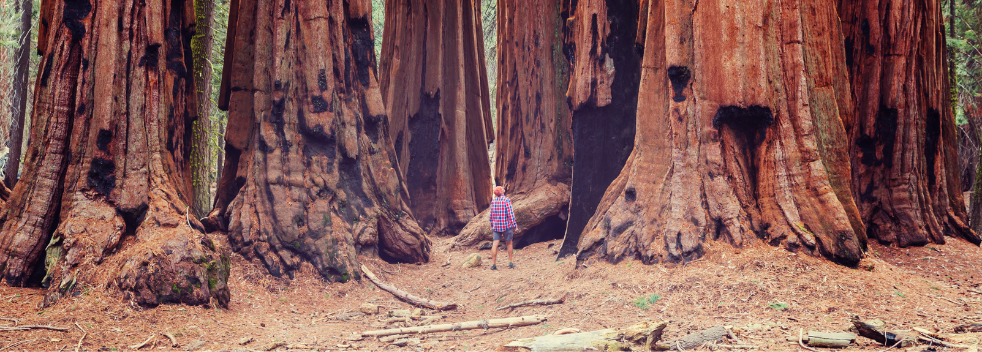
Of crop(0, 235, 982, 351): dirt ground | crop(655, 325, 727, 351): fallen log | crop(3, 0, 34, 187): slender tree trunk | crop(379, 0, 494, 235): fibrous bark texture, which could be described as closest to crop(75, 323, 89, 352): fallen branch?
crop(0, 235, 982, 351): dirt ground

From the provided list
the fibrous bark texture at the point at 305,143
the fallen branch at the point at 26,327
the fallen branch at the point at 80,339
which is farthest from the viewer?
the fibrous bark texture at the point at 305,143

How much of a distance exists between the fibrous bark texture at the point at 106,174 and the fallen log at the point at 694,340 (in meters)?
3.79

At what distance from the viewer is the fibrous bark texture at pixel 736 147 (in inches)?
203

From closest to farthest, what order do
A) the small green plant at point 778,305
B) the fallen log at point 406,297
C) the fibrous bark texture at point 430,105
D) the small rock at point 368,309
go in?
the small green plant at point 778,305, the small rock at point 368,309, the fallen log at point 406,297, the fibrous bark texture at point 430,105

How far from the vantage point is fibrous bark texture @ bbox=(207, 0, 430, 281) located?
6.27 m

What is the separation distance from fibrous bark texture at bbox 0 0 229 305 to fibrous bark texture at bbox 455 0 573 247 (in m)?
5.54

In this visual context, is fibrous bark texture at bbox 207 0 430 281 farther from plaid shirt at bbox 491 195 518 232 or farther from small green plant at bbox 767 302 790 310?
small green plant at bbox 767 302 790 310

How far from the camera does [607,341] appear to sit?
3.51m

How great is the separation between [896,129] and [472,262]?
19.8 ft

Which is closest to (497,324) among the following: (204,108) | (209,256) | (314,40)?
(209,256)

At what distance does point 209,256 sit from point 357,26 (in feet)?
12.5

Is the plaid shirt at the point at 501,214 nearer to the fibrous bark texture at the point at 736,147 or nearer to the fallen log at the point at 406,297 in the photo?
the fallen log at the point at 406,297

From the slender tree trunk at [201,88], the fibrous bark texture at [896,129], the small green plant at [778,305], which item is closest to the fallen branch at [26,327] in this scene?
the slender tree trunk at [201,88]

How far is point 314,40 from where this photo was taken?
6.84 m
